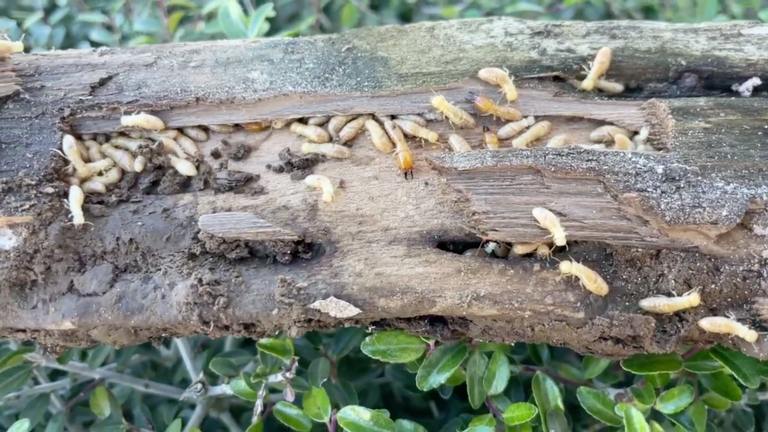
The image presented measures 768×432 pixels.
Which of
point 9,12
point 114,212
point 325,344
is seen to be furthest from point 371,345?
point 9,12

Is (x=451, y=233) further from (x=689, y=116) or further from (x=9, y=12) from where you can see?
(x=9, y=12)

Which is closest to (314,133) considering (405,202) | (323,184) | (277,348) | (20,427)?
(323,184)

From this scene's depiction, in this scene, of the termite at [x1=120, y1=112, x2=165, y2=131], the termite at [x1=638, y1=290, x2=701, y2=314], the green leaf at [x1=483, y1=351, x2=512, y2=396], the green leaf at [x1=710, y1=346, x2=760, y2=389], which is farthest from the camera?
the termite at [x1=120, y1=112, x2=165, y2=131]

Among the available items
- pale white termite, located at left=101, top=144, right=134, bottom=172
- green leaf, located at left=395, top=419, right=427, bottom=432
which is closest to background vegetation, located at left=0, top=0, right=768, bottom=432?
green leaf, located at left=395, top=419, right=427, bottom=432

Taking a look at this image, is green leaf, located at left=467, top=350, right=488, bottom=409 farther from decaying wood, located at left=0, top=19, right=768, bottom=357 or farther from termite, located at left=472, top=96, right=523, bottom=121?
termite, located at left=472, top=96, right=523, bottom=121

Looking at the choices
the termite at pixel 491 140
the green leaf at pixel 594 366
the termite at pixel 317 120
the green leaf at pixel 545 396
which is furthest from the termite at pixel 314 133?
Result: the green leaf at pixel 594 366

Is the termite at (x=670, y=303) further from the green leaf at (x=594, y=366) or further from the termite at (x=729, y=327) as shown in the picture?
the green leaf at (x=594, y=366)
